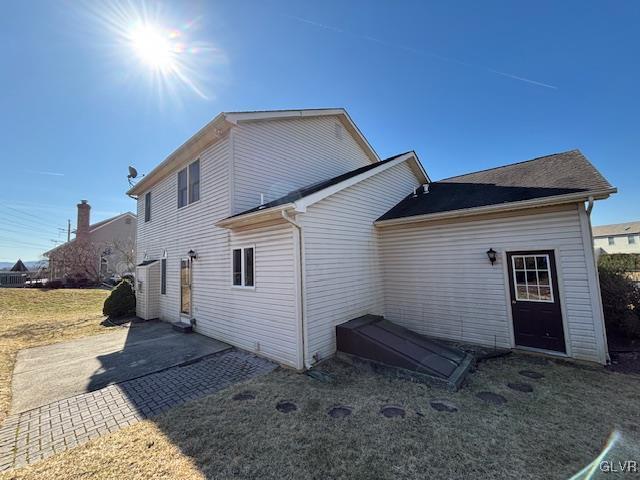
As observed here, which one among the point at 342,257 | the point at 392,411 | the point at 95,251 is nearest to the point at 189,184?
the point at 342,257

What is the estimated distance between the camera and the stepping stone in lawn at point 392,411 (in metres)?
3.75

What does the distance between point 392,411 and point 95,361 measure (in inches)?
262

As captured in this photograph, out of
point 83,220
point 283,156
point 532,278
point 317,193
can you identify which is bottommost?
point 532,278

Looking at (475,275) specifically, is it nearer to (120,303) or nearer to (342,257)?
(342,257)

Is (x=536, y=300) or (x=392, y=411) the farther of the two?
(x=536, y=300)

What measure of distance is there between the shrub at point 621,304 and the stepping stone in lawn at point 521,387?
437 cm

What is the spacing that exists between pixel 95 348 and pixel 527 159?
14.3 m

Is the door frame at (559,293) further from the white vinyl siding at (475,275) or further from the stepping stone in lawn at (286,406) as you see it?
the stepping stone in lawn at (286,406)

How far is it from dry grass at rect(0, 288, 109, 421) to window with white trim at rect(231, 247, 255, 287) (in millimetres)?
4242

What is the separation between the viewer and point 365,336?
564 centimetres

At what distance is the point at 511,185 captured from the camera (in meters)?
7.06

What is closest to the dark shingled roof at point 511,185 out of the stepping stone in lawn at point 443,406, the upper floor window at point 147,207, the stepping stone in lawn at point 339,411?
the stepping stone in lawn at point 443,406

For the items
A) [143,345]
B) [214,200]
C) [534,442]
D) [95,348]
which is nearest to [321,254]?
[214,200]

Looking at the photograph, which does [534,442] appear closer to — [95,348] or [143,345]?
[143,345]
